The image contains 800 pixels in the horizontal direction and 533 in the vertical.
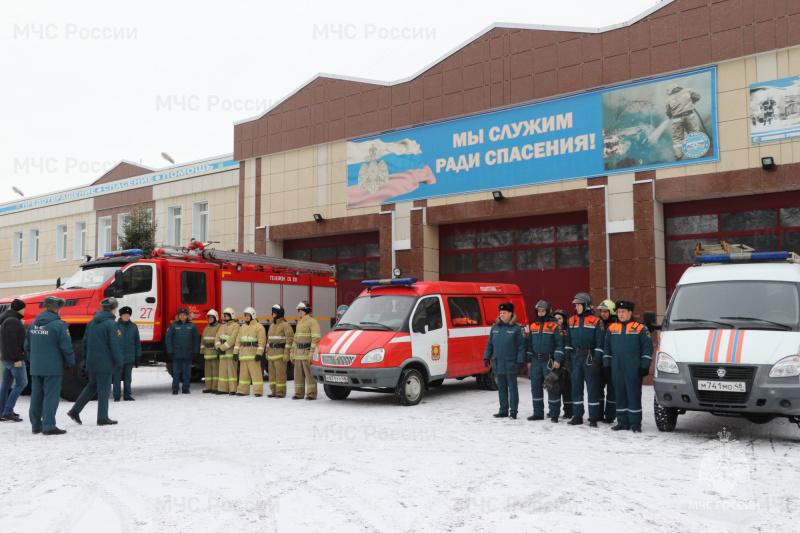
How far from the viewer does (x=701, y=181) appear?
15.6m

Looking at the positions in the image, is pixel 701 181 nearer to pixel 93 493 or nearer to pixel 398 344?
pixel 398 344

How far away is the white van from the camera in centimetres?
772

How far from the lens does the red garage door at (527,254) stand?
17984 mm

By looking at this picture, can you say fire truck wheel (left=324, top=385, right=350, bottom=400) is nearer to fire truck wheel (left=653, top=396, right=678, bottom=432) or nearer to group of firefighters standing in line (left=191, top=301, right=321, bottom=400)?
group of firefighters standing in line (left=191, top=301, right=321, bottom=400)

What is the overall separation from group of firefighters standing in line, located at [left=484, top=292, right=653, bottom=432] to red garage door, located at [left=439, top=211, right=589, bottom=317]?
798cm

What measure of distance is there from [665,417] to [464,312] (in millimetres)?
5079

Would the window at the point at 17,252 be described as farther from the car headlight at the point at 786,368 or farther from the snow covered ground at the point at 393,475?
the car headlight at the point at 786,368

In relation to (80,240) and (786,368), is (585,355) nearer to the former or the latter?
(786,368)

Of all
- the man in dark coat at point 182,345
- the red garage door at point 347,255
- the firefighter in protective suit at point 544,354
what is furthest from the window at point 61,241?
the firefighter in protective suit at point 544,354

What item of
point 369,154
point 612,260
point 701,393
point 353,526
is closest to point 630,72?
point 612,260

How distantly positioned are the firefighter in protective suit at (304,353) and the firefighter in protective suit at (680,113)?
9637 millimetres

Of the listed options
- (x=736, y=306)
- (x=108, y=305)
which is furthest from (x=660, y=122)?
(x=108, y=305)

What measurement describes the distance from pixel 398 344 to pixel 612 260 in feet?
24.8

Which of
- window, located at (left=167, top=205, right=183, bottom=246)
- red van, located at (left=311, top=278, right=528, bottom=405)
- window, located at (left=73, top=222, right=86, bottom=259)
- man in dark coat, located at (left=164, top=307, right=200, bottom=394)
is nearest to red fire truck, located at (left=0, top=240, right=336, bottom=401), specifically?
man in dark coat, located at (left=164, top=307, right=200, bottom=394)
